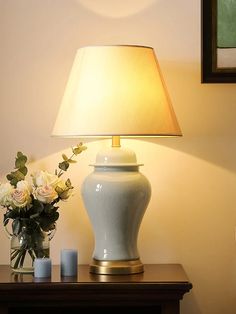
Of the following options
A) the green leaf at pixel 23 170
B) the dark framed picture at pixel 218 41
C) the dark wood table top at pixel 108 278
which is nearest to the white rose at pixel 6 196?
the green leaf at pixel 23 170

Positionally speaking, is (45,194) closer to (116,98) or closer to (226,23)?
(116,98)

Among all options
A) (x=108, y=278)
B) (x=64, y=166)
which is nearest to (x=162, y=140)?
(x=64, y=166)

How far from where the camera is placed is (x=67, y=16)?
237 cm

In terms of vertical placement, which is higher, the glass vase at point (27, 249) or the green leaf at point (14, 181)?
the green leaf at point (14, 181)

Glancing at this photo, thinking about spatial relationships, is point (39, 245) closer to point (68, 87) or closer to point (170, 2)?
point (68, 87)

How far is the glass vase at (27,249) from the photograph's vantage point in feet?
7.04

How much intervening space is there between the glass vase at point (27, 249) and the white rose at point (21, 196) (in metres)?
0.09

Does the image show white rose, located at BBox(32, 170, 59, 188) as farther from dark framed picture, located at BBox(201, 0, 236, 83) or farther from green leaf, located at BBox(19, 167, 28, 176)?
dark framed picture, located at BBox(201, 0, 236, 83)

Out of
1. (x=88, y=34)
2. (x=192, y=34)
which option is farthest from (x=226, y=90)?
(x=88, y=34)

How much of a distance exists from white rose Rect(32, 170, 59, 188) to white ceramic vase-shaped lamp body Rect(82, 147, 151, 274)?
98 mm

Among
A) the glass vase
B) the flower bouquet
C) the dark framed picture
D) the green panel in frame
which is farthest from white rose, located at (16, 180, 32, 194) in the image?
the green panel in frame

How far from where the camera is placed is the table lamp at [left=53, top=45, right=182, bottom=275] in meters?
2.01

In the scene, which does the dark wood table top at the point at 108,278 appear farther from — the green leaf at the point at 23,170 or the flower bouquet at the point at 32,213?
the green leaf at the point at 23,170

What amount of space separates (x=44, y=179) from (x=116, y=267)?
349 millimetres
